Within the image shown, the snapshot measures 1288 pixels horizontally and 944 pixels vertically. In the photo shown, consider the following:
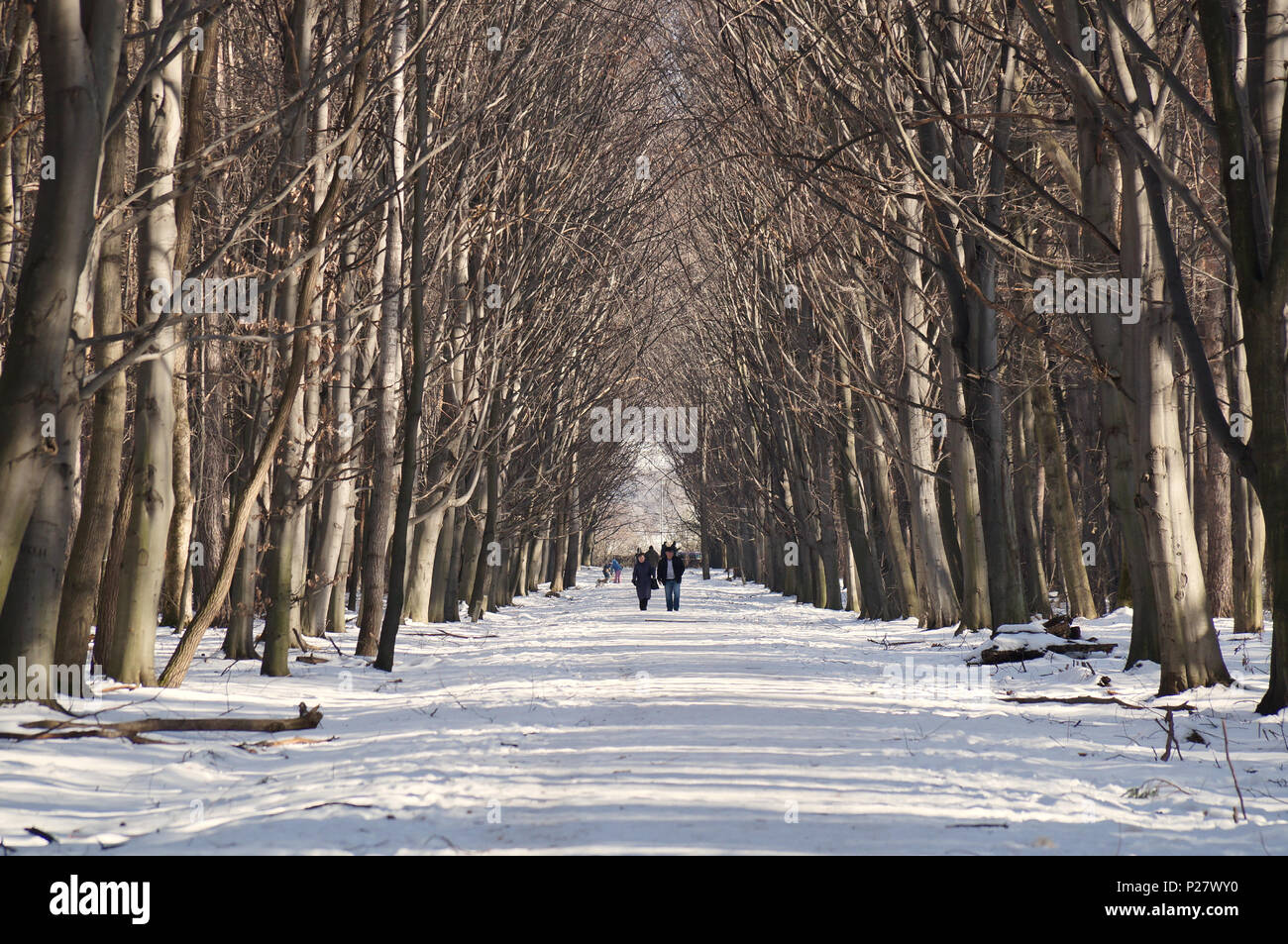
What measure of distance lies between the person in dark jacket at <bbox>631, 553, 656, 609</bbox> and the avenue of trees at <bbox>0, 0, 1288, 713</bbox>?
3.25 m

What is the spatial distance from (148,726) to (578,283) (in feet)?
58.6

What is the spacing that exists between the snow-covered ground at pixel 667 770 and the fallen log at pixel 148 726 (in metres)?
0.08

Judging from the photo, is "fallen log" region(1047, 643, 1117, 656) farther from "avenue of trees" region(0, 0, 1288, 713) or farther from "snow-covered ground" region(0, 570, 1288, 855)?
"avenue of trees" region(0, 0, 1288, 713)

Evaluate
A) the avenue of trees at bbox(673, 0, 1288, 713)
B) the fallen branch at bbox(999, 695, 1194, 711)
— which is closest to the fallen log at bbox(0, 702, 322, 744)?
the fallen branch at bbox(999, 695, 1194, 711)

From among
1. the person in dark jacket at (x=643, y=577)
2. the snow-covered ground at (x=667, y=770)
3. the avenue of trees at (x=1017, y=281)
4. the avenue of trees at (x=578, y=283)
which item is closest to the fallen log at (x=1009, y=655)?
the snow-covered ground at (x=667, y=770)

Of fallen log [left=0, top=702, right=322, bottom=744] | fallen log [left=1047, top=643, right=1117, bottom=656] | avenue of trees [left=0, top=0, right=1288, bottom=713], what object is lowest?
fallen log [left=1047, top=643, right=1117, bottom=656]

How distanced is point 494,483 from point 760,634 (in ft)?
23.6

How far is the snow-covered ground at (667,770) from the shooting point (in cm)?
452

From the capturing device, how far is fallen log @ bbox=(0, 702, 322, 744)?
6395mm

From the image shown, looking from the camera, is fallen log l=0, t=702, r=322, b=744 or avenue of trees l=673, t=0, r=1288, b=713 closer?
fallen log l=0, t=702, r=322, b=744

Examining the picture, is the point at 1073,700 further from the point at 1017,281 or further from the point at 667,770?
the point at 1017,281

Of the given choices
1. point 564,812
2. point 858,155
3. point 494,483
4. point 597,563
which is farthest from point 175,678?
point 597,563

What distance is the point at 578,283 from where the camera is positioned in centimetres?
2380

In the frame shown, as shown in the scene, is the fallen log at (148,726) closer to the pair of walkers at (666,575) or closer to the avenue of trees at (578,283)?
the avenue of trees at (578,283)
